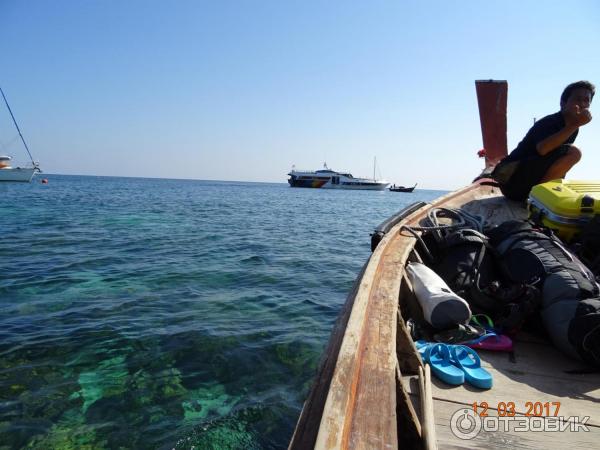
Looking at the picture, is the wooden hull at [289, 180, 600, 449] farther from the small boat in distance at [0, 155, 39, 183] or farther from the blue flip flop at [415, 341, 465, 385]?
the small boat in distance at [0, 155, 39, 183]

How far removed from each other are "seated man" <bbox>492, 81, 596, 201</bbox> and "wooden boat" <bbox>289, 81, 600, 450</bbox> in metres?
2.99

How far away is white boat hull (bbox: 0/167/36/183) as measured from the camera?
4921 cm

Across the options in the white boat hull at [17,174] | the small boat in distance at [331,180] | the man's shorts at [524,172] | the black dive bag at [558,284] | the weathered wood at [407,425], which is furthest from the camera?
the small boat in distance at [331,180]

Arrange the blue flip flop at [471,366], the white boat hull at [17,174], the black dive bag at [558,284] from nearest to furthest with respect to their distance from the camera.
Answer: the blue flip flop at [471,366] → the black dive bag at [558,284] → the white boat hull at [17,174]

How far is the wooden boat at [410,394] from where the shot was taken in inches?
42.4

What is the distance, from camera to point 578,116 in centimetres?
389

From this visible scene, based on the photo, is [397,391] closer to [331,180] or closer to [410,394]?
[410,394]

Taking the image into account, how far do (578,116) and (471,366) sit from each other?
11.9 ft
